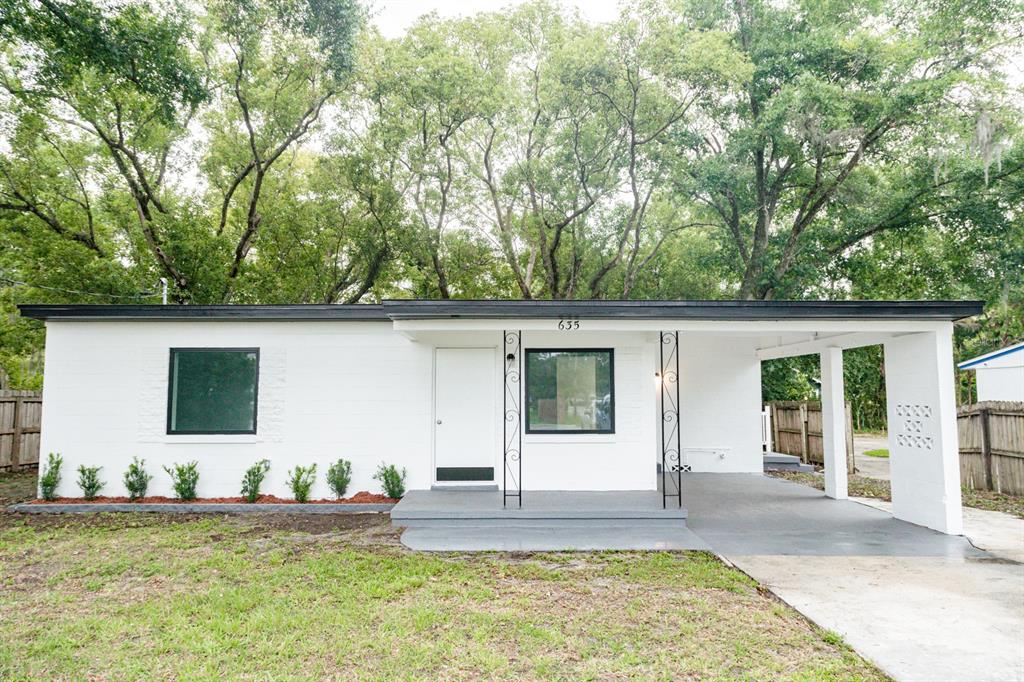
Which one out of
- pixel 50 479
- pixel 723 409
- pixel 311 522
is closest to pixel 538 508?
pixel 311 522

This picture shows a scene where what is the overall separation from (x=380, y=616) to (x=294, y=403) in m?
4.45

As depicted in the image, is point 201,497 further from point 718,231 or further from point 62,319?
point 718,231

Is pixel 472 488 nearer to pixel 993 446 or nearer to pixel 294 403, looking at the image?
pixel 294 403

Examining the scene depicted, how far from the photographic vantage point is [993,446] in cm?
886

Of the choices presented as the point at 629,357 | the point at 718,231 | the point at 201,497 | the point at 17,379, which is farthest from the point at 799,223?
the point at 17,379

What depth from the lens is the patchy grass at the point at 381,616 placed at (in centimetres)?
329

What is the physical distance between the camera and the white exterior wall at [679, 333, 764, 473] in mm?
10906

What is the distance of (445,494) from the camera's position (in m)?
7.42

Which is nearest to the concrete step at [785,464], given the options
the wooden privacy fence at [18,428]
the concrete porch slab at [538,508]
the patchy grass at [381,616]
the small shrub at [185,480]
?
the concrete porch slab at [538,508]

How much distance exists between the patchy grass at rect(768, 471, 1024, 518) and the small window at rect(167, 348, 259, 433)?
8672 millimetres

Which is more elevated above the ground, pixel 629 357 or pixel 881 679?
pixel 629 357

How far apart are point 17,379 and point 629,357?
923 inches

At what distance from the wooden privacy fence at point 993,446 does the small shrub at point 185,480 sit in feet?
35.7

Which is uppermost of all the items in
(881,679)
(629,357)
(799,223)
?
(799,223)
